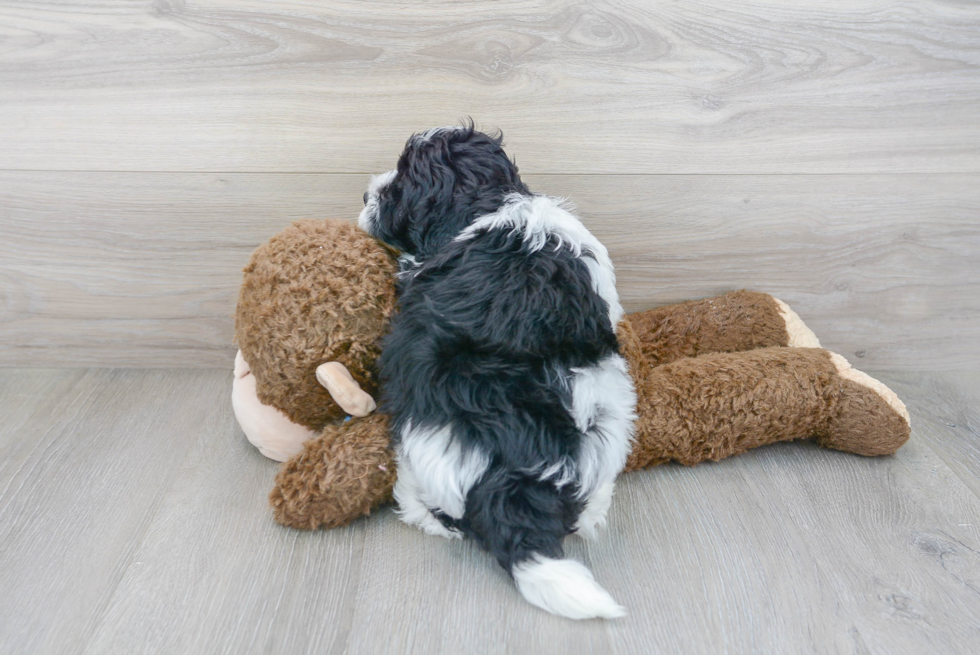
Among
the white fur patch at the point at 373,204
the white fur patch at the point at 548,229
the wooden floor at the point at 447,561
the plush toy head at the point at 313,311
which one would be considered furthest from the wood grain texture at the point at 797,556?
the white fur patch at the point at 373,204

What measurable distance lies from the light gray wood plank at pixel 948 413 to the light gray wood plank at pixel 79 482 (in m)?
1.19

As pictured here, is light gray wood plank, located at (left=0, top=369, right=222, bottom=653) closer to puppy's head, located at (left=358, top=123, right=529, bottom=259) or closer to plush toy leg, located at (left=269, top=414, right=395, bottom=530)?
plush toy leg, located at (left=269, top=414, right=395, bottom=530)

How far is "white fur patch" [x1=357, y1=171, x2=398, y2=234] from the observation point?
91cm

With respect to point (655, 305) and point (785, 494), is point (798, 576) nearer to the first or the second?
point (785, 494)

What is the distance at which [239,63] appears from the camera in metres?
1.09

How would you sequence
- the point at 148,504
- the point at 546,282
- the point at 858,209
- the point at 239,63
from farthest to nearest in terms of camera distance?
the point at 858,209 → the point at 239,63 → the point at 148,504 → the point at 546,282

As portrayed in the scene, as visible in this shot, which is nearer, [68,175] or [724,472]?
[724,472]

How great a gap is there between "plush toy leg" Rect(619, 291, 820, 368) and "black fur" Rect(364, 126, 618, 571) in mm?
321

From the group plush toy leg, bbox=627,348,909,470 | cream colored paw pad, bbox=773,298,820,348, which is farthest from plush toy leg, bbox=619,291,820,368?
plush toy leg, bbox=627,348,909,470

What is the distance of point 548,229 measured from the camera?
32.4 inches

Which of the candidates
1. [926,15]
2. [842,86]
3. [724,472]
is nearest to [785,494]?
[724,472]

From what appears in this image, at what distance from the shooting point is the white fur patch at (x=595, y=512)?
837 mm

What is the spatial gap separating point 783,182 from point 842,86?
0.18 metres

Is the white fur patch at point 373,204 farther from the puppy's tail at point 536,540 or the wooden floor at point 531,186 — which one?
the puppy's tail at point 536,540
